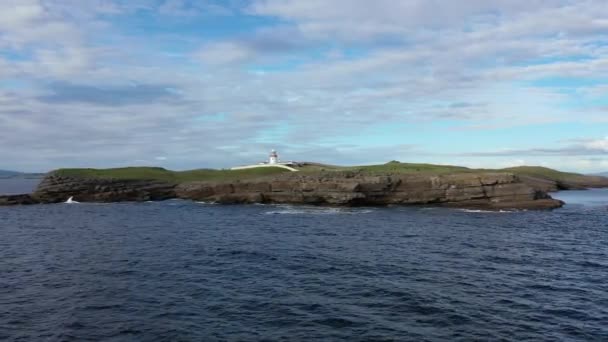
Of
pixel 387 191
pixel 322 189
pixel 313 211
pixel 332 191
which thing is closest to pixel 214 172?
pixel 322 189

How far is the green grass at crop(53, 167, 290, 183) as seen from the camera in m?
127

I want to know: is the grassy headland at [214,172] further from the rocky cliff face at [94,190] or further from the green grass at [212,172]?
the rocky cliff face at [94,190]

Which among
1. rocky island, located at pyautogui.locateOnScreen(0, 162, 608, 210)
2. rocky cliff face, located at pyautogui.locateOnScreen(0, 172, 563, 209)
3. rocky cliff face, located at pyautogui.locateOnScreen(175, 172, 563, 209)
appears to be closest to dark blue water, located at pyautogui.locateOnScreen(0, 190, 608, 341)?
rocky cliff face, located at pyautogui.locateOnScreen(175, 172, 563, 209)

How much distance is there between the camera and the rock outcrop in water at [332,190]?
306 feet

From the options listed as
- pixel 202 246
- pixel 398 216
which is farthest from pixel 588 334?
pixel 398 216

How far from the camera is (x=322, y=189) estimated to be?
10206 centimetres

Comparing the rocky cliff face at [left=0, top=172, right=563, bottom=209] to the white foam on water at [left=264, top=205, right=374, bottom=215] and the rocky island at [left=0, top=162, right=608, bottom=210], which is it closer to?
the rocky island at [left=0, top=162, right=608, bottom=210]

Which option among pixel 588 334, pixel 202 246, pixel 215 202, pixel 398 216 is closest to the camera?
pixel 588 334

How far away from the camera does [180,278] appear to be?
129 ft

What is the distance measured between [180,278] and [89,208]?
65.7 metres

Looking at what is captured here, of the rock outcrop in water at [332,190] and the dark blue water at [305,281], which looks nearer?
the dark blue water at [305,281]

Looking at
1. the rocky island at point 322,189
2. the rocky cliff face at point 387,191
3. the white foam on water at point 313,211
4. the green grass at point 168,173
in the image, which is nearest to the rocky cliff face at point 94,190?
the rocky island at point 322,189

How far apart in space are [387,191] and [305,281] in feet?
209

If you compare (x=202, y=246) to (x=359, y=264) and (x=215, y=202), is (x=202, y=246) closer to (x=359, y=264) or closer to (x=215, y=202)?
(x=359, y=264)
